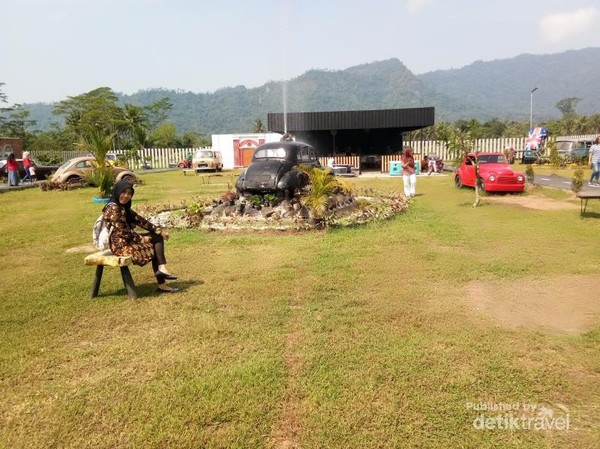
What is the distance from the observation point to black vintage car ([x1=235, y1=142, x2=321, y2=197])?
1185cm

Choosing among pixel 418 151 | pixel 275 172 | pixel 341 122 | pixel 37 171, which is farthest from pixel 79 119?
pixel 275 172

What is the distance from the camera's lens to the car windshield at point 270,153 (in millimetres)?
13133

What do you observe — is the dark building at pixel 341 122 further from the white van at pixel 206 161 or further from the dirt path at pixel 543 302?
the dirt path at pixel 543 302

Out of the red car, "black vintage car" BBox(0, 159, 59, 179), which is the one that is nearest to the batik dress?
the red car

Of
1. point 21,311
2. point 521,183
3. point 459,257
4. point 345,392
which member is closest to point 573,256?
point 459,257

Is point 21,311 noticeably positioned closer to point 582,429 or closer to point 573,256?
point 582,429

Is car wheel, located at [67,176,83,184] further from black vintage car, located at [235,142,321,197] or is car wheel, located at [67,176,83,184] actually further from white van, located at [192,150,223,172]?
black vintage car, located at [235,142,321,197]

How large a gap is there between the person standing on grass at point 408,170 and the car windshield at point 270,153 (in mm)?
4460

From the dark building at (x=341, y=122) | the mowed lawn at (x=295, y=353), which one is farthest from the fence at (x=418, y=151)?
the mowed lawn at (x=295, y=353)

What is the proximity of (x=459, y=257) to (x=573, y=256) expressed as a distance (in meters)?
1.80

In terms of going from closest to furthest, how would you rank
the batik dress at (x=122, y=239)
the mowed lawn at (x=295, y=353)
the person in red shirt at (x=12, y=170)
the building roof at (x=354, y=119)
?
the mowed lawn at (x=295, y=353)
the batik dress at (x=122, y=239)
the person in red shirt at (x=12, y=170)
the building roof at (x=354, y=119)

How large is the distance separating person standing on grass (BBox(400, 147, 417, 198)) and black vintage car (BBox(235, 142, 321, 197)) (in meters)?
3.66

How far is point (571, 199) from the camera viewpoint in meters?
14.2

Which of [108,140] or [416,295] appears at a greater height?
[108,140]
